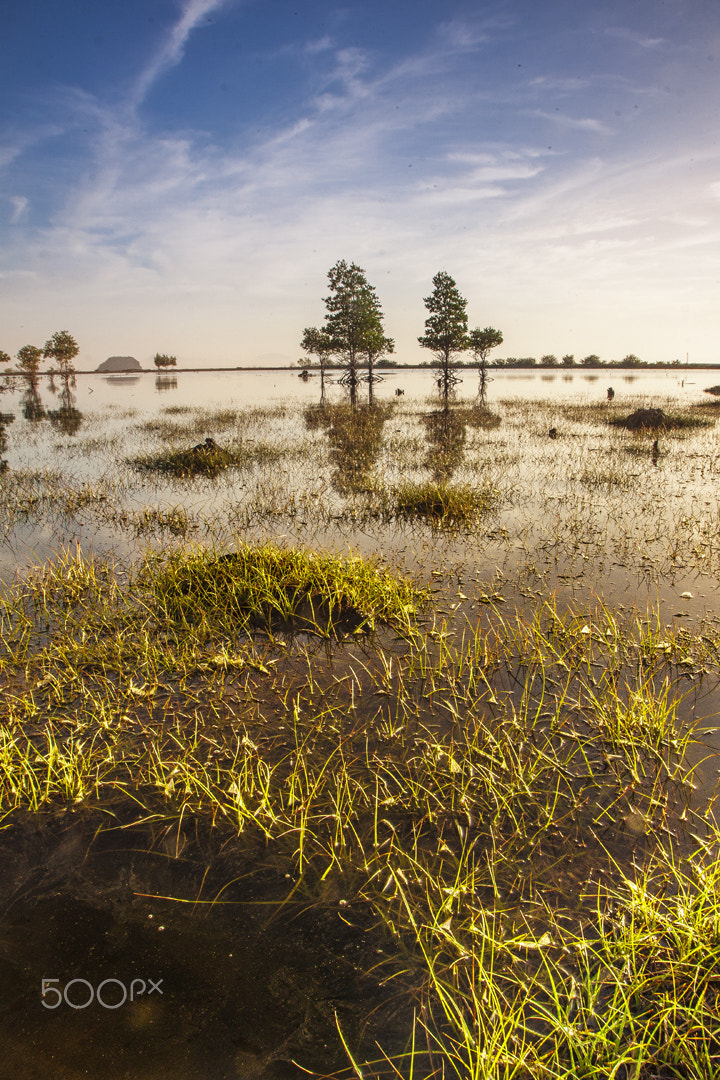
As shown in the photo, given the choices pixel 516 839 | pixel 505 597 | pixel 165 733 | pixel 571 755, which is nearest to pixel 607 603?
pixel 505 597

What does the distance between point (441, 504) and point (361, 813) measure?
847cm

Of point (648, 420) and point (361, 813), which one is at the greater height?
point (648, 420)

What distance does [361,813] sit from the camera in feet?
11.5

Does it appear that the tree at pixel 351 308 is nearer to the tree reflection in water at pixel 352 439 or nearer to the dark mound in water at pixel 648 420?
the tree reflection in water at pixel 352 439

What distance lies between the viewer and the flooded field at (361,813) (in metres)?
2.29

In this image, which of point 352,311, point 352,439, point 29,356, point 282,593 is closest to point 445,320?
point 352,311

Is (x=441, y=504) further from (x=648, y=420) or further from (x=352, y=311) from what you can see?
(x=352, y=311)

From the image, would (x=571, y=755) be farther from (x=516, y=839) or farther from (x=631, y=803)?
(x=516, y=839)

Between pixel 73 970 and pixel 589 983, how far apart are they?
8.47 feet

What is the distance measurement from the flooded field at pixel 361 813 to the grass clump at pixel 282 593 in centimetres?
4

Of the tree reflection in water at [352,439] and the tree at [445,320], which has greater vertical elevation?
the tree at [445,320]

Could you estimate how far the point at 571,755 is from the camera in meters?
3.99

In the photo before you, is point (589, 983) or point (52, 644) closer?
point (589, 983)

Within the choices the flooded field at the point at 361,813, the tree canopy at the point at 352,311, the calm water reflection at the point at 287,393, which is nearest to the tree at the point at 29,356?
the calm water reflection at the point at 287,393
